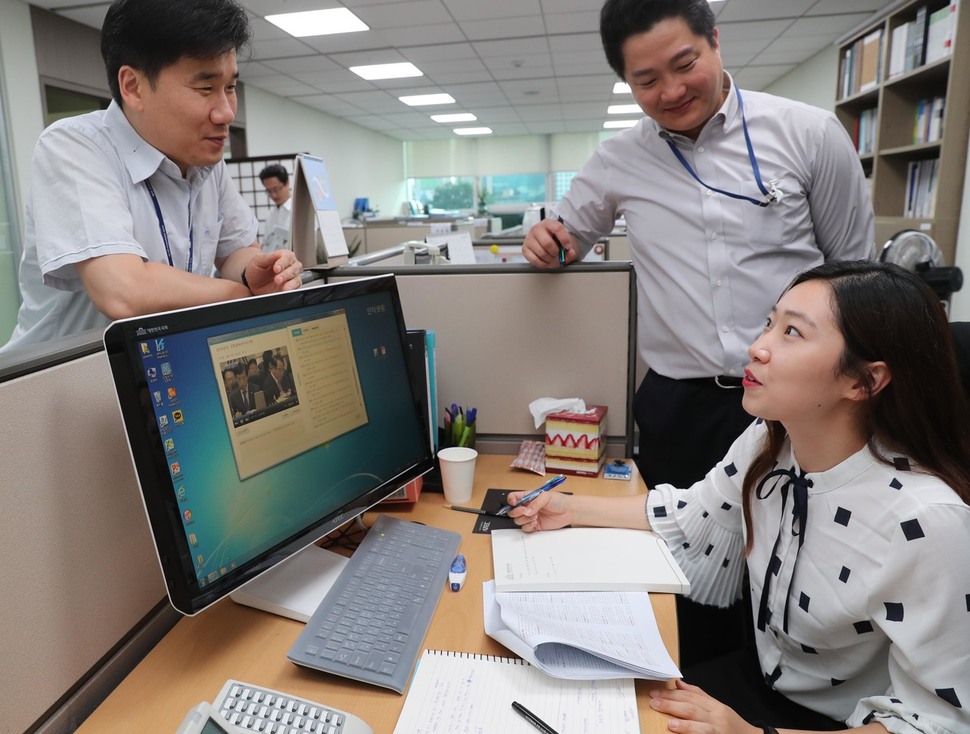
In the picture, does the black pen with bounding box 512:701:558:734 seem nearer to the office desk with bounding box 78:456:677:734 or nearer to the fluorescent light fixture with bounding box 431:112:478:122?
the office desk with bounding box 78:456:677:734

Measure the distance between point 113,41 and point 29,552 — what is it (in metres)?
0.79

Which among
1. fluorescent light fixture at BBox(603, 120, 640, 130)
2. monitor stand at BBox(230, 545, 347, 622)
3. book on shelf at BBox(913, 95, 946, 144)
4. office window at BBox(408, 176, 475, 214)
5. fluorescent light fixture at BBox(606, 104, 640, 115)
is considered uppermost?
fluorescent light fixture at BBox(603, 120, 640, 130)

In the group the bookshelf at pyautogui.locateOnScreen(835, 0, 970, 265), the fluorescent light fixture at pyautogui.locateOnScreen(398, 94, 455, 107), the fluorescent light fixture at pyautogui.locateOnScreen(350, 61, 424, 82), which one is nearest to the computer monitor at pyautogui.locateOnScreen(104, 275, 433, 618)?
the bookshelf at pyautogui.locateOnScreen(835, 0, 970, 265)

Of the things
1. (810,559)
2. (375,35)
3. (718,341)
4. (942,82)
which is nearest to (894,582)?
(810,559)

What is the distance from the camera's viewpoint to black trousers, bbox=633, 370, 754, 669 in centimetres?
144

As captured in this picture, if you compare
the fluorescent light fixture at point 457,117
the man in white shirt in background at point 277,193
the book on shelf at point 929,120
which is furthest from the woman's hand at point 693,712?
the fluorescent light fixture at point 457,117

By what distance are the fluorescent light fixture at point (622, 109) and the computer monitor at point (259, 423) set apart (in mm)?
8973

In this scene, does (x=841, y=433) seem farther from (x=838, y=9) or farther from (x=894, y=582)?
(x=838, y=9)

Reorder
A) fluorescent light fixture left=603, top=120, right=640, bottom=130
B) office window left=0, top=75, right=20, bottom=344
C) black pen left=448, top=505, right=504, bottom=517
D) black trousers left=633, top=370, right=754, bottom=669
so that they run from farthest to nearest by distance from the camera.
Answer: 1. fluorescent light fixture left=603, top=120, right=640, bottom=130
2. office window left=0, top=75, right=20, bottom=344
3. black trousers left=633, top=370, right=754, bottom=669
4. black pen left=448, top=505, right=504, bottom=517

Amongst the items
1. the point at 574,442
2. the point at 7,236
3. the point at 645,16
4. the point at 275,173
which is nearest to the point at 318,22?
the point at 275,173

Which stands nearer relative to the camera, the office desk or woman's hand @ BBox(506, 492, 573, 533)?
the office desk

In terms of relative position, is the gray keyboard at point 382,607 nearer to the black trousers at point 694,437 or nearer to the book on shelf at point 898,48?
the black trousers at point 694,437

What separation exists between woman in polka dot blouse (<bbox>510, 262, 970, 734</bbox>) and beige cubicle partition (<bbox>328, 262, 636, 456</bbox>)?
487mm

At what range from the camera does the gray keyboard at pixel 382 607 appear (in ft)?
2.57
